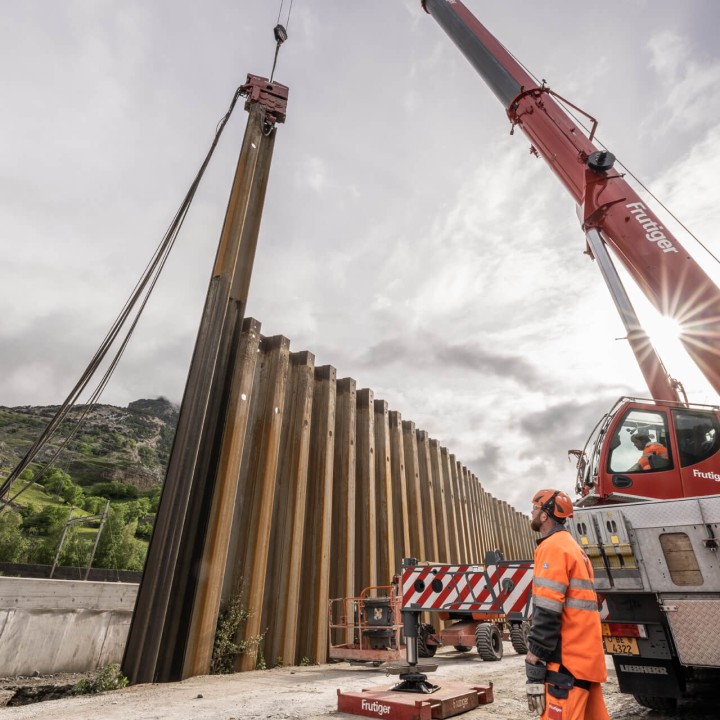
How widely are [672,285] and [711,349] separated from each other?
1083 mm

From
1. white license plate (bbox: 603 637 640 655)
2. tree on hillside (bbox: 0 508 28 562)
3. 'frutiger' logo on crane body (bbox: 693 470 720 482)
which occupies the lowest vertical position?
white license plate (bbox: 603 637 640 655)

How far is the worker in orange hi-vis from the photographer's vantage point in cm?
249

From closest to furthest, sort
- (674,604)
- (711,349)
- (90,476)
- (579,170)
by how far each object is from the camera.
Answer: (674,604) < (711,349) < (579,170) < (90,476)

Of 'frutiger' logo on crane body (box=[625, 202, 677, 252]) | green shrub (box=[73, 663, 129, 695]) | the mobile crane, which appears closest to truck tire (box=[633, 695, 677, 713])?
the mobile crane

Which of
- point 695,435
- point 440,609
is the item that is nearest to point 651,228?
point 695,435

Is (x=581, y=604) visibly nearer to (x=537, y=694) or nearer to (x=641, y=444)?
(x=537, y=694)

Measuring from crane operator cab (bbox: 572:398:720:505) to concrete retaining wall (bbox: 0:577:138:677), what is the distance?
25.5 feet

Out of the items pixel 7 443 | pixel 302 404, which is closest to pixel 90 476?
pixel 7 443

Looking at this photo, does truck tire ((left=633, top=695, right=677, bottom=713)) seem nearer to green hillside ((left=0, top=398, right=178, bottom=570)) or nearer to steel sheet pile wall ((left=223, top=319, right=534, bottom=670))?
steel sheet pile wall ((left=223, top=319, right=534, bottom=670))

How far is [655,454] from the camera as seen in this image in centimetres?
517

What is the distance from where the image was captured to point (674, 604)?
368 cm

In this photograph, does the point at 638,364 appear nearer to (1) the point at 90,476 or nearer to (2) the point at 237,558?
(2) the point at 237,558

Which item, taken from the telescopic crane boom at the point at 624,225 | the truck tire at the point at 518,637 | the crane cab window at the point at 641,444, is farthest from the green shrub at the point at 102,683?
the truck tire at the point at 518,637

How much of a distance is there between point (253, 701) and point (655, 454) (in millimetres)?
5179
